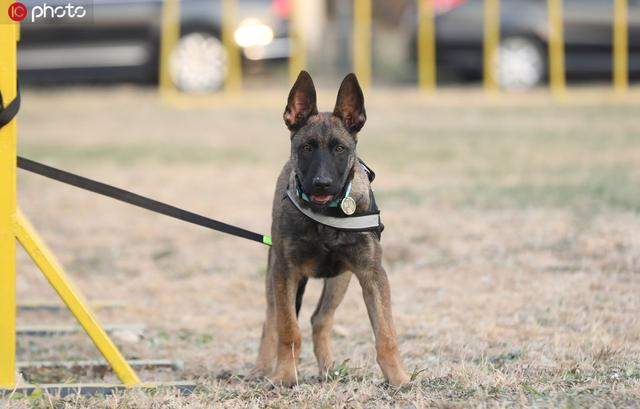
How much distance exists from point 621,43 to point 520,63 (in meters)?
1.70

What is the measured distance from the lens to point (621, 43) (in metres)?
19.2

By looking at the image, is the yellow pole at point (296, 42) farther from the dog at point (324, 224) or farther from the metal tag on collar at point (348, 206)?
the metal tag on collar at point (348, 206)

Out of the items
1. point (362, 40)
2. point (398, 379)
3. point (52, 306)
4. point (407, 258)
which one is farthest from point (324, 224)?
point (362, 40)

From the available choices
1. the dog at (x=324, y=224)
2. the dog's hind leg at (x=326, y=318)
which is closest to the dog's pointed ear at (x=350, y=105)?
the dog at (x=324, y=224)

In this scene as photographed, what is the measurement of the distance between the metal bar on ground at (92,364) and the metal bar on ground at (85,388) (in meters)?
0.81

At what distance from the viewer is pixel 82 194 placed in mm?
12367

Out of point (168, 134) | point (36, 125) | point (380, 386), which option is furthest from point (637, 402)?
point (36, 125)

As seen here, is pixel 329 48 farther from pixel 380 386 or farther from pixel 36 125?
pixel 380 386

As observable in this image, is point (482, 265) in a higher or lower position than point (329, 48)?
lower

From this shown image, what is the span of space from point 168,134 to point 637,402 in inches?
497

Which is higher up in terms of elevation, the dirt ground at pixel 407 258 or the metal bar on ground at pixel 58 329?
the dirt ground at pixel 407 258

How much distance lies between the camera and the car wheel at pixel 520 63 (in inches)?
767

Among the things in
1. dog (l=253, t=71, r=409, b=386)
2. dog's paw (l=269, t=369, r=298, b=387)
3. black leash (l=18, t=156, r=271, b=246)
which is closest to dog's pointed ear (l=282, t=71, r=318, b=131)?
dog (l=253, t=71, r=409, b=386)

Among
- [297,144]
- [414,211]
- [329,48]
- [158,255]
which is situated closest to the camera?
[297,144]
